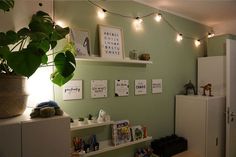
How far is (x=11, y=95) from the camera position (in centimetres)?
111

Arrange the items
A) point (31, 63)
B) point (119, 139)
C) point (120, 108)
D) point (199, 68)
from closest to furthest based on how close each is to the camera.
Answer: point (31, 63), point (119, 139), point (120, 108), point (199, 68)

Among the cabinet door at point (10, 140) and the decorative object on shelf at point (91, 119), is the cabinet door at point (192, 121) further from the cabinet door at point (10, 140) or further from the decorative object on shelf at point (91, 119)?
the cabinet door at point (10, 140)

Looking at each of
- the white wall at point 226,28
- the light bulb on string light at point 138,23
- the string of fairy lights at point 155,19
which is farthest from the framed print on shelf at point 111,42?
the white wall at point 226,28

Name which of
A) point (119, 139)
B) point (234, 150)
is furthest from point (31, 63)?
point (234, 150)

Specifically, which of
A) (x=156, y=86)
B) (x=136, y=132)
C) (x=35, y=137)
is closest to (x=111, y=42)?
(x=156, y=86)

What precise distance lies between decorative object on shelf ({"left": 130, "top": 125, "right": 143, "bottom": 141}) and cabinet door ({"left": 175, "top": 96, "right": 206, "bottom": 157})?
89 centimetres

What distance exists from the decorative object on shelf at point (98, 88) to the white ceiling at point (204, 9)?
49.4 inches

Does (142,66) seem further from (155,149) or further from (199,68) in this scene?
(199,68)

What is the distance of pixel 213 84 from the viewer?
2988 mm

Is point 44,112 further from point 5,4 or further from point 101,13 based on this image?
point 101,13

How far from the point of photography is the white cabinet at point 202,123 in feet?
8.31

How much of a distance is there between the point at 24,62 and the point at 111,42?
128cm

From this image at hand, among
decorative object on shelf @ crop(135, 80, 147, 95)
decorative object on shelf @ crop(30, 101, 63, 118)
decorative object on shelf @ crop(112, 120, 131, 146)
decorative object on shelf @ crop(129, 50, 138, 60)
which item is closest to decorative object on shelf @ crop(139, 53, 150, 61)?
decorative object on shelf @ crop(129, 50, 138, 60)

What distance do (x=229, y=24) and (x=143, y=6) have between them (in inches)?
77.3
